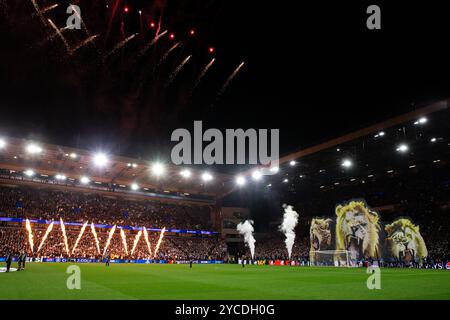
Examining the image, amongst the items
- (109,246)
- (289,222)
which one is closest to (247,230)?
(289,222)

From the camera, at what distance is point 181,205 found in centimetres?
7662

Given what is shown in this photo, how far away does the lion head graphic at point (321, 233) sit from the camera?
43938mm

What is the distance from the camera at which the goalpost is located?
→ 41969 mm

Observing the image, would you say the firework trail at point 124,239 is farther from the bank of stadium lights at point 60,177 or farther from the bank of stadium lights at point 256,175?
the bank of stadium lights at point 256,175

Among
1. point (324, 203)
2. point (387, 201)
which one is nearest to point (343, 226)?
point (387, 201)

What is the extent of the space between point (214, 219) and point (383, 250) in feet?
139

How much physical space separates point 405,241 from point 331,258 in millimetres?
9329

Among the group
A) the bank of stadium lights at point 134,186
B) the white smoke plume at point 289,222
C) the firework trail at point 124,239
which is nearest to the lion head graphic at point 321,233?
Result: the white smoke plume at point 289,222

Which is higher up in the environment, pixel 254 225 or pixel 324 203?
pixel 324 203

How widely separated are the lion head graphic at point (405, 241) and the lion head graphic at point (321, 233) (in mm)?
6866

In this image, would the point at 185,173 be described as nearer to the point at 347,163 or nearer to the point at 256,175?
the point at 256,175

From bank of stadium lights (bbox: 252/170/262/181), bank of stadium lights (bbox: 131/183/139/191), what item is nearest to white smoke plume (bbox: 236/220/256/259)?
bank of stadium lights (bbox: 252/170/262/181)

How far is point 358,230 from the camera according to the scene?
40.2 metres
